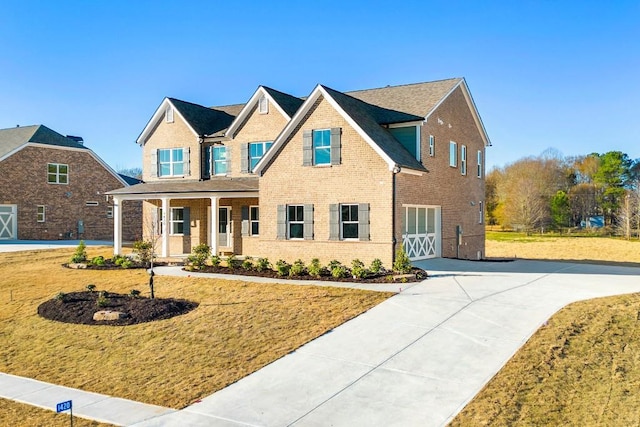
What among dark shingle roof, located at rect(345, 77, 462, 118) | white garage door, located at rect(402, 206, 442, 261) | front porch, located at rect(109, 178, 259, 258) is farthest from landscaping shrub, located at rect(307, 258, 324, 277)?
dark shingle roof, located at rect(345, 77, 462, 118)

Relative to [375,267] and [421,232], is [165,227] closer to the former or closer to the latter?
[375,267]

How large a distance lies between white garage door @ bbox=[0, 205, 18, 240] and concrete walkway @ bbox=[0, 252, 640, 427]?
2924 cm

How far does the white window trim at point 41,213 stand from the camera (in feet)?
124

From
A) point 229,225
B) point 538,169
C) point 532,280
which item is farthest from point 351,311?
point 538,169

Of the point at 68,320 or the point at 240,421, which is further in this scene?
the point at 68,320

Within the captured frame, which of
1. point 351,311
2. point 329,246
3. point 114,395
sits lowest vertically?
point 114,395

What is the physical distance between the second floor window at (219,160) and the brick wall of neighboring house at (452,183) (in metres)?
10.6

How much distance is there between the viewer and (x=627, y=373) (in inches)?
374

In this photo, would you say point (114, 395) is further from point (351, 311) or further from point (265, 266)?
point (265, 266)

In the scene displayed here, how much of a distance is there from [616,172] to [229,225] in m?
63.4

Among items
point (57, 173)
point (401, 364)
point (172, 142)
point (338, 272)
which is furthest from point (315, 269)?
point (57, 173)

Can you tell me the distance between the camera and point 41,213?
3816 centimetres

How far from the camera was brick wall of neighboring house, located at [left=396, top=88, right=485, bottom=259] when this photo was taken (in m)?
22.2

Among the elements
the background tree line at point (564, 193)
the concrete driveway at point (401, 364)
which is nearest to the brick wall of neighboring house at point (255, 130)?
the concrete driveway at point (401, 364)
